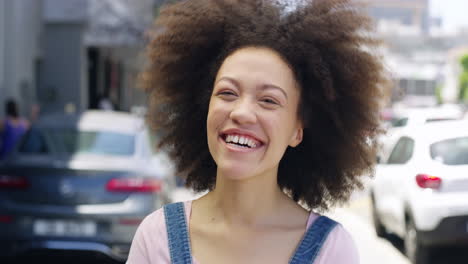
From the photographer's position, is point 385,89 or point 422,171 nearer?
point 385,89

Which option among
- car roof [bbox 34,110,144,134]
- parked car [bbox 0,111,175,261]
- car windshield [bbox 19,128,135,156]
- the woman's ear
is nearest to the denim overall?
the woman's ear

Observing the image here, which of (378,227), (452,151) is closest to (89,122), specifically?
(378,227)

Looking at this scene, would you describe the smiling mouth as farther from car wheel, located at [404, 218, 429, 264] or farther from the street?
car wheel, located at [404, 218, 429, 264]

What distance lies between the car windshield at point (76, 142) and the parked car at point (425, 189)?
238 cm

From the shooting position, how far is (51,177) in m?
6.29

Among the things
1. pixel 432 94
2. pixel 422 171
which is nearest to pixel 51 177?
pixel 422 171

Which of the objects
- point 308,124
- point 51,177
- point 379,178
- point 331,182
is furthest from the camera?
point 379,178

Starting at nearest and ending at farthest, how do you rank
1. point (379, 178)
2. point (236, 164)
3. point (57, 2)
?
point (236, 164), point (379, 178), point (57, 2)

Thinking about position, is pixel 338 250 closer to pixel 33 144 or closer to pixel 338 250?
pixel 338 250

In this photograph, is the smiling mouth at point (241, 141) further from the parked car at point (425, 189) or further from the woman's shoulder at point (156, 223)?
the parked car at point (425, 189)

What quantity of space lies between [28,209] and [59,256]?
1.49 feet

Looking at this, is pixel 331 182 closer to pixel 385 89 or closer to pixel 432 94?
pixel 385 89

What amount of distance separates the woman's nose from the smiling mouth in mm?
36

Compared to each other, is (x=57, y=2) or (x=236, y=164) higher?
(x=236, y=164)
